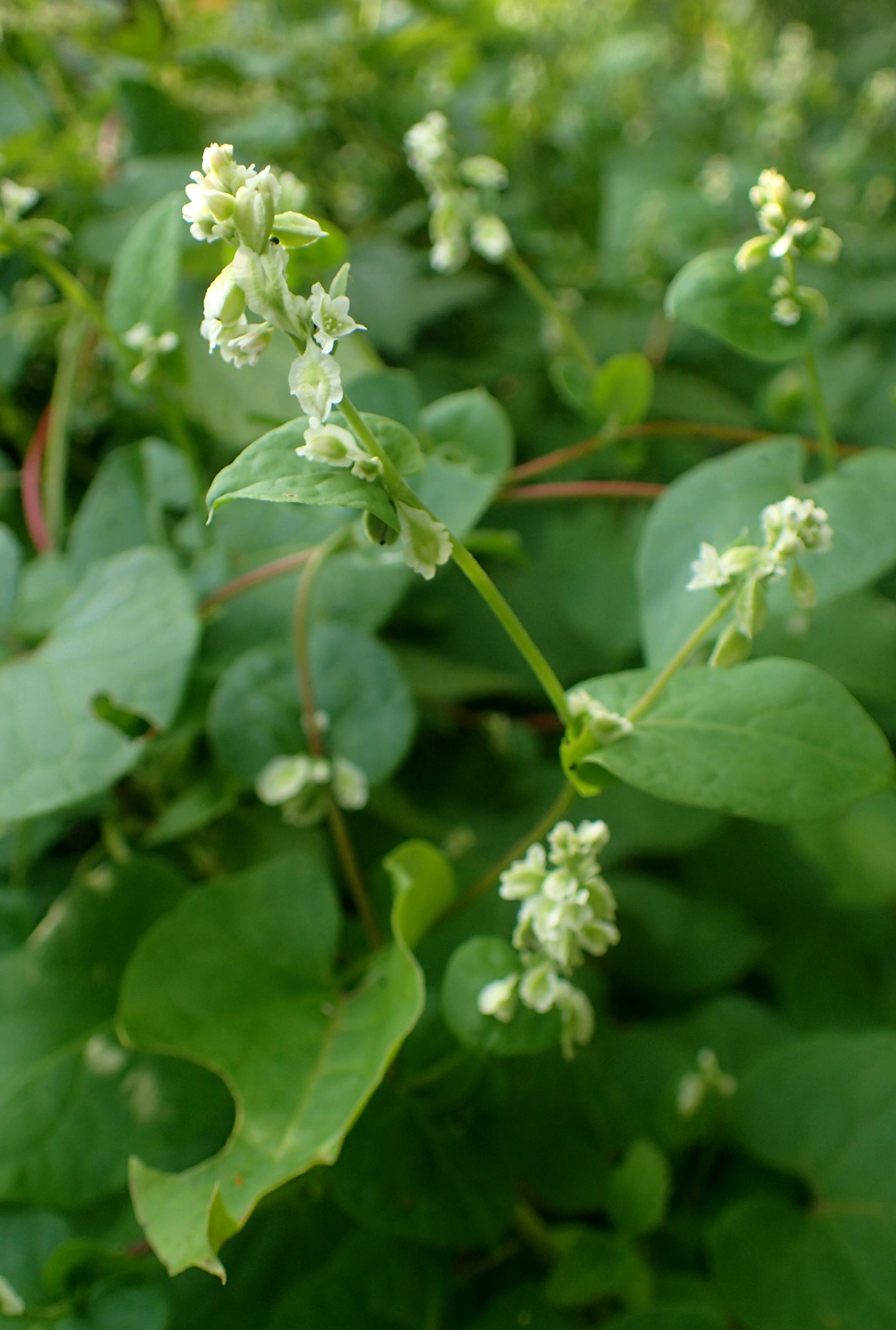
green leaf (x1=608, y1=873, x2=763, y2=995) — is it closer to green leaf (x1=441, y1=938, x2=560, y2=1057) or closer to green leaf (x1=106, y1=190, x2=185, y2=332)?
green leaf (x1=441, y1=938, x2=560, y2=1057)

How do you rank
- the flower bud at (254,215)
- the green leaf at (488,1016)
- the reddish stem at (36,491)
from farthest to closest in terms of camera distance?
1. the reddish stem at (36,491)
2. the green leaf at (488,1016)
3. the flower bud at (254,215)

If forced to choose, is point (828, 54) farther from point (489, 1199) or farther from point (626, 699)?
point (489, 1199)

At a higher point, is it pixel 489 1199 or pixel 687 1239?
pixel 489 1199

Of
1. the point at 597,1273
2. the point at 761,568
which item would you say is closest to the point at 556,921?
the point at 761,568

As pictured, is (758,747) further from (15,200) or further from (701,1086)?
(15,200)

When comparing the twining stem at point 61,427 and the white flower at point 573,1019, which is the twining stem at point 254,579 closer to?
the twining stem at point 61,427

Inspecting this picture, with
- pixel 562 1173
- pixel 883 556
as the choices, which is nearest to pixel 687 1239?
pixel 562 1173

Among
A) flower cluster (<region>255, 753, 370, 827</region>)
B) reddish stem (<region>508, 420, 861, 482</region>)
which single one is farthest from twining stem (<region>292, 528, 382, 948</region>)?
reddish stem (<region>508, 420, 861, 482</region>)

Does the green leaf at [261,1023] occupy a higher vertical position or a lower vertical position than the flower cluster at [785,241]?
lower

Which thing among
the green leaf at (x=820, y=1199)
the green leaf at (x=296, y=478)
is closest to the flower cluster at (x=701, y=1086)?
the green leaf at (x=820, y=1199)
